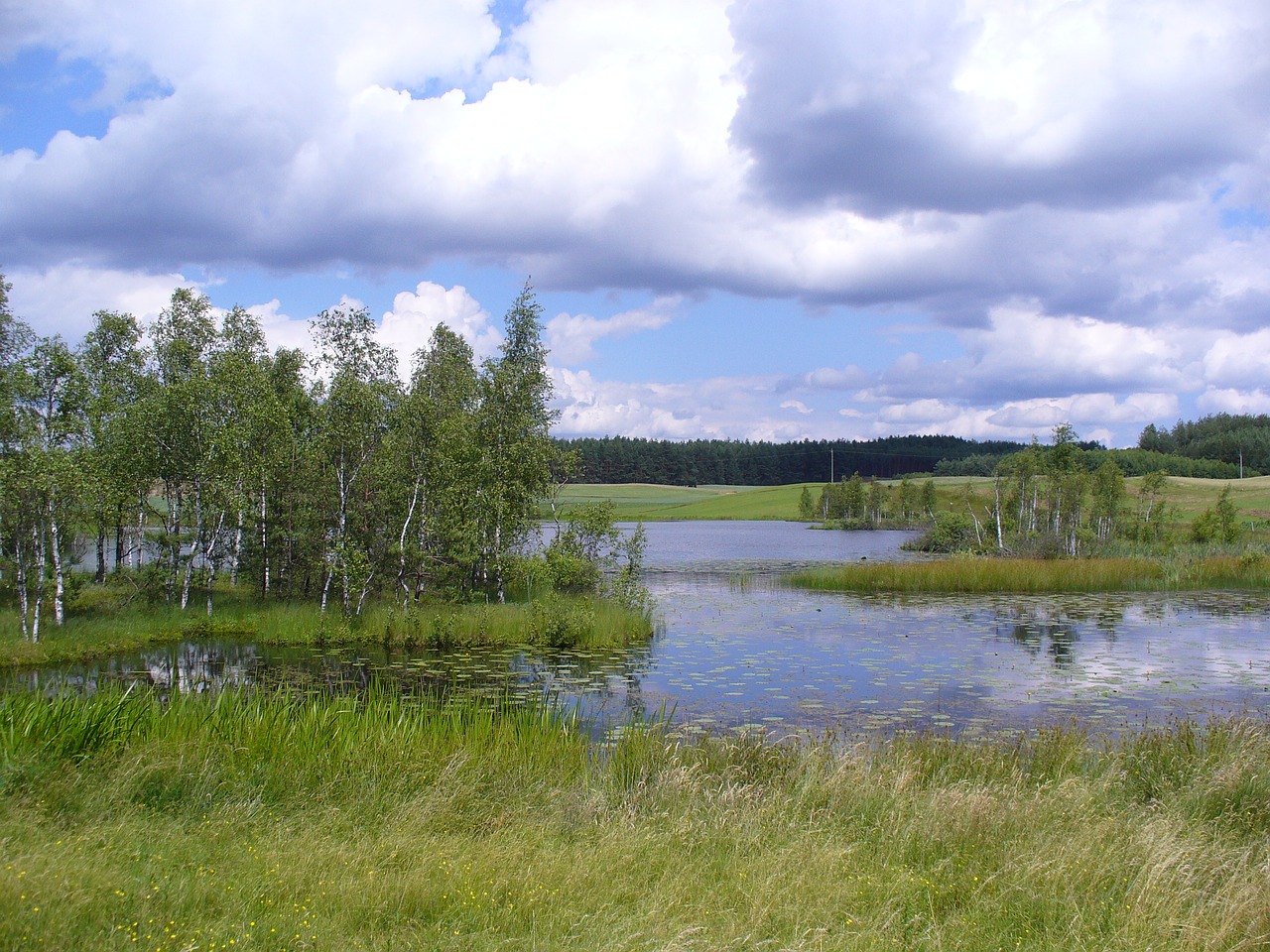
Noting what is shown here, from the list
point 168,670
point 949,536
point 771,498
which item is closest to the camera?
point 168,670

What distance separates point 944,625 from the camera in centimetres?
2734

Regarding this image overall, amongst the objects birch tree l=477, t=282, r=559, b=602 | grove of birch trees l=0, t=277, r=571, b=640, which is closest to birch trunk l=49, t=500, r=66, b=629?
grove of birch trees l=0, t=277, r=571, b=640

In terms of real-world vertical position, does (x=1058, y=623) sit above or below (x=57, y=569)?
below

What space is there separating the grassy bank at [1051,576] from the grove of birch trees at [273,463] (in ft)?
55.7

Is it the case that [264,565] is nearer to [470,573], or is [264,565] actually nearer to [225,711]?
[470,573]

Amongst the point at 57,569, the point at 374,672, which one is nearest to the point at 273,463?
the point at 57,569

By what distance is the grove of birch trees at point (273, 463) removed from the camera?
2219cm

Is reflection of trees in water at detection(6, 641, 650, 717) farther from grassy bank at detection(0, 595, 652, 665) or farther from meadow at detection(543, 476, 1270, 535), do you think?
meadow at detection(543, 476, 1270, 535)

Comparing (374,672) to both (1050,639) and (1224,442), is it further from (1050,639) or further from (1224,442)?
(1224,442)

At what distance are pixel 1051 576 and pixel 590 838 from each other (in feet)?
116

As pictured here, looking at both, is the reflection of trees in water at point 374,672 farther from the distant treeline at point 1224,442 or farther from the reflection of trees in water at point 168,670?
the distant treeline at point 1224,442

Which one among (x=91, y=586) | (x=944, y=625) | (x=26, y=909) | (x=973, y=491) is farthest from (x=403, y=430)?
(x=973, y=491)

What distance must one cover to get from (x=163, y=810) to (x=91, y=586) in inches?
1014

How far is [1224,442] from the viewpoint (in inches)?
6476
